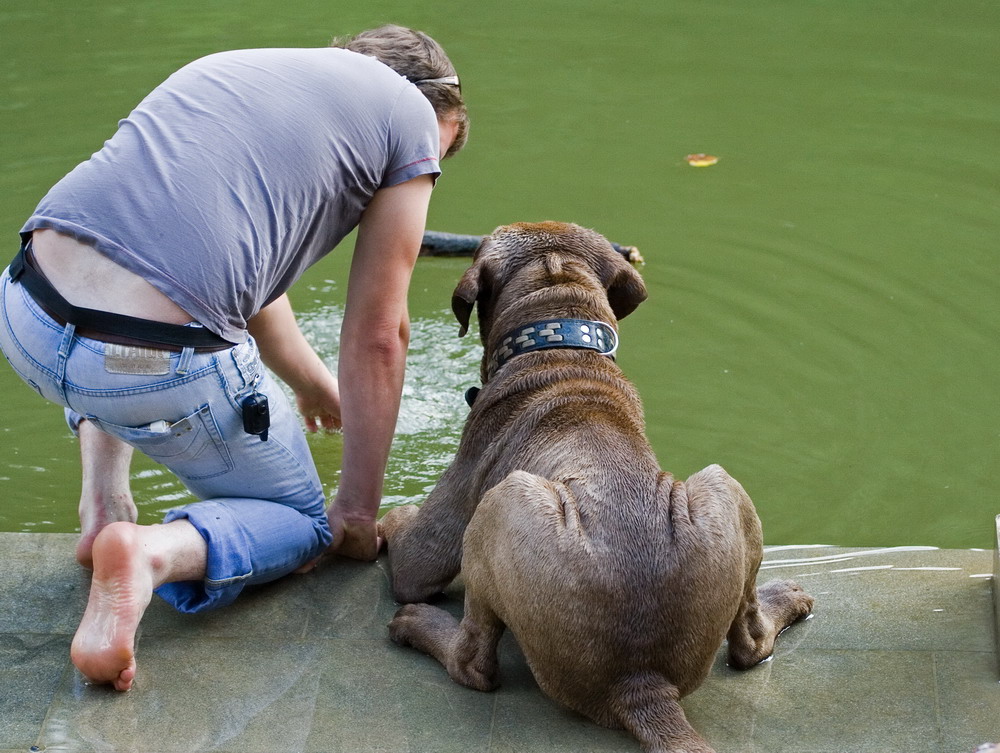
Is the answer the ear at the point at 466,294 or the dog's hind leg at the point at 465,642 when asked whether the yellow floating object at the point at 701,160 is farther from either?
the dog's hind leg at the point at 465,642

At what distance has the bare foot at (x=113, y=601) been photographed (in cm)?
309

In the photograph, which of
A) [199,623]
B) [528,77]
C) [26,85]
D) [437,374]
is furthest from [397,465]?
[26,85]

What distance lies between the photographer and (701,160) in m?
7.78

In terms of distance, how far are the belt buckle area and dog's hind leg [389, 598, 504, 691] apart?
990 mm

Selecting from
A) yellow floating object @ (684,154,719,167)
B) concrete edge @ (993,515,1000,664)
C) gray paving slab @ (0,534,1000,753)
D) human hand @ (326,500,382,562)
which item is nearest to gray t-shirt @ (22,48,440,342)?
human hand @ (326,500,382,562)

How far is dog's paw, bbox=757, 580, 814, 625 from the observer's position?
3.48 metres

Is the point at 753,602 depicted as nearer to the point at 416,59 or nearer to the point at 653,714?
the point at 653,714

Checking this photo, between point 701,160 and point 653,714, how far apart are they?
536cm

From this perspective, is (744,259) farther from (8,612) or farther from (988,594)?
(8,612)

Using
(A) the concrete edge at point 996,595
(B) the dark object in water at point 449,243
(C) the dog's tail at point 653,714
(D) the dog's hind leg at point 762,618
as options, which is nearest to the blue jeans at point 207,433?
(C) the dog's tail at point 653,714

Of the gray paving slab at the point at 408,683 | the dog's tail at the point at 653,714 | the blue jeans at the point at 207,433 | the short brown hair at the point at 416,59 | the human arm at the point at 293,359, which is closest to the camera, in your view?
the dog's tail at the point at 653,714

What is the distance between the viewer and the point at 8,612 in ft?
11.8

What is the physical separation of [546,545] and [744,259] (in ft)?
13.0

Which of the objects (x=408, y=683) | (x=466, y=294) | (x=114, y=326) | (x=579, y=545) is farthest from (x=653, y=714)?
(x=114, y=326)
